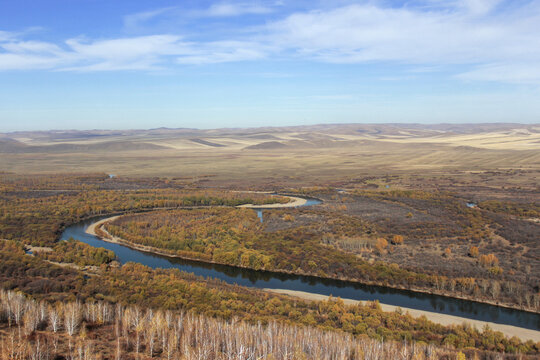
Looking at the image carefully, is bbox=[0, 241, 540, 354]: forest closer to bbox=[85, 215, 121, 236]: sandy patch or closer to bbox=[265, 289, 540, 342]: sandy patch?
bbox=[265, 289, 540, 342]: sandy patch

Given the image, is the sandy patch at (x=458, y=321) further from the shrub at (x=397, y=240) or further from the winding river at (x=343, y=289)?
the shrub at (x=397, y=240)

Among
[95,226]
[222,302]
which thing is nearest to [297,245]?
[222,302]

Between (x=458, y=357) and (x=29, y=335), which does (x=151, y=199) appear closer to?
(x=29, y=335)

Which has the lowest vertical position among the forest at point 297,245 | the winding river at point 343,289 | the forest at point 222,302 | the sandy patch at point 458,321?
the winding river at point 343,289

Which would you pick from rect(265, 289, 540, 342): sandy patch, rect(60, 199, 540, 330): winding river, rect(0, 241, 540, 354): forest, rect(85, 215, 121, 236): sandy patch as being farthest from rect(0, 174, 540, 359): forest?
rect(85, 215, 121, 236): sandy patch

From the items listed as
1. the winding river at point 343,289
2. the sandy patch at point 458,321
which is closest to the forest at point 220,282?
the winding river at point 343,289

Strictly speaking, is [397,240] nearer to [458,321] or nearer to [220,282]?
[458,321]

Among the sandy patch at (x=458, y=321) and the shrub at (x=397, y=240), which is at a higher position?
the shrub at (x=397, y=240)

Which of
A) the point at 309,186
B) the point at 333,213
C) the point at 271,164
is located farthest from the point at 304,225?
the point at 271,164
